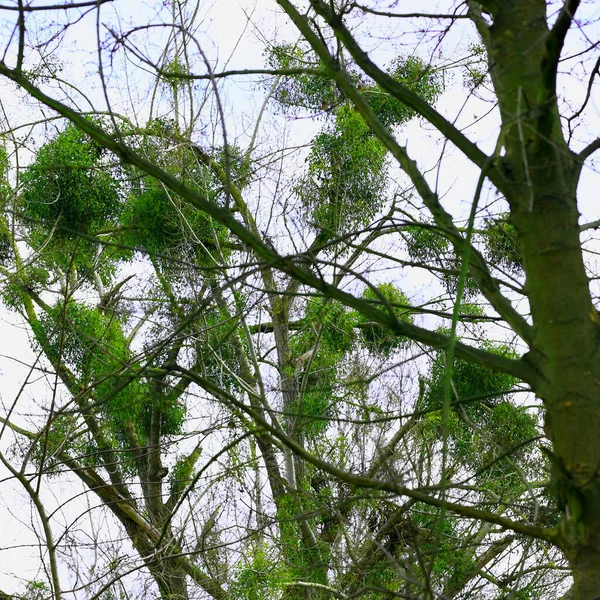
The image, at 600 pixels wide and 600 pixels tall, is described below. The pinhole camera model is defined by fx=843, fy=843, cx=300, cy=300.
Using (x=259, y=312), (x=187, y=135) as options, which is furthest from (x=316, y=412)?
(x=187, y=135)

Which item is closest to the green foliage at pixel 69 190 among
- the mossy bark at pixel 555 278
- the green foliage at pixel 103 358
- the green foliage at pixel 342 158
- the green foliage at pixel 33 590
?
the green foliage at pixel 103 358

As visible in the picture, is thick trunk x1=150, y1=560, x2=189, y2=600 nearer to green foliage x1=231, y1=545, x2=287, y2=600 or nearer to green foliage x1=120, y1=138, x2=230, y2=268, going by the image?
green foliage x1=231, y1=545, x2=287, y2=600

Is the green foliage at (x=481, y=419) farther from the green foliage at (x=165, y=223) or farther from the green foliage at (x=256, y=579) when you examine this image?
the green foliage at (x=165, y=223)

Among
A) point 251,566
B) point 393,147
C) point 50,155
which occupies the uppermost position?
point 50,155

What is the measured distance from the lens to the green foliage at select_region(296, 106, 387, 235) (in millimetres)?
6371

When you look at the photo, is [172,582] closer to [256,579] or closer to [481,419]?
[256,579]

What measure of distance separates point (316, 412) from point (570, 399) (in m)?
4.97

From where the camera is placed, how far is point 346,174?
646cm

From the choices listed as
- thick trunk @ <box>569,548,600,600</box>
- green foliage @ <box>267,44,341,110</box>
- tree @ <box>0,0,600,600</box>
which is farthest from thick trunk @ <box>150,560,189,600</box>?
thick trunk @ <box>569,548,600,600</box>

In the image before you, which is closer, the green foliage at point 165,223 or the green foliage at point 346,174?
the green foliage at point 165,223

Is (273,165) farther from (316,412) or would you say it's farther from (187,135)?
(316,412)

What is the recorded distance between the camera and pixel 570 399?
4.19 feet

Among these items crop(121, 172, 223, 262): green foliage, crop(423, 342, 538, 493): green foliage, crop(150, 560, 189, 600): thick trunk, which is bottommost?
crop(150, 560, 189, 600): thick trunk

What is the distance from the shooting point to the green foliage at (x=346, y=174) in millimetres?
6371
